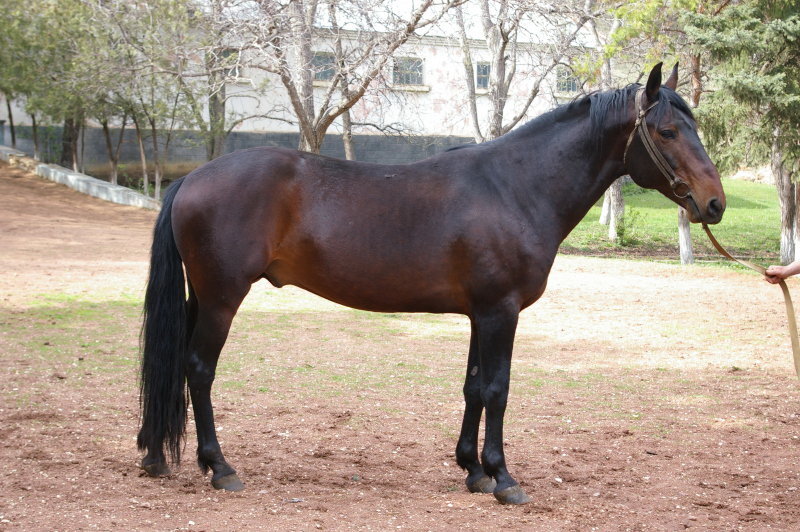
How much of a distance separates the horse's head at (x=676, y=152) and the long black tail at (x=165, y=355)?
253 cm

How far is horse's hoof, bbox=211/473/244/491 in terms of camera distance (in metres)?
4.24

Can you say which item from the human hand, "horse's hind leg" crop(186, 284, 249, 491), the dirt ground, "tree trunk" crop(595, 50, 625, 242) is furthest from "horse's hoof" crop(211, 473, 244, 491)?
"tree trunk" crop(595, 50, 625, 242)

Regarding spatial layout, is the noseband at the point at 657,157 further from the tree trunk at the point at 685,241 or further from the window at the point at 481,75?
the window at the point at 481,75

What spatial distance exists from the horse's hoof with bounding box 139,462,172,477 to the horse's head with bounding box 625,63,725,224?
3090 millimetres

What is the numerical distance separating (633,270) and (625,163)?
11944 millimetres

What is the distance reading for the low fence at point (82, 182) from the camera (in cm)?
2230

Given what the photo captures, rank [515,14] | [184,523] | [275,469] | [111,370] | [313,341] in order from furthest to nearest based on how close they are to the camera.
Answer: [515,14]
[313,341]
[111,370]
[275,469]
[184,523]

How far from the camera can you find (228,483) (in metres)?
4.24

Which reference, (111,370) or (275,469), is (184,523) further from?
(111,370)

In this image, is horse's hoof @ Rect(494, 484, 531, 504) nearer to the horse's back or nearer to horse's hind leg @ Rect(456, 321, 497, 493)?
horse's hind leg @ Rect(456, 321, 497, 493)

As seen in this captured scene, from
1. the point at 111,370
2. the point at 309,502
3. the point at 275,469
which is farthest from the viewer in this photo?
the point at 111,370

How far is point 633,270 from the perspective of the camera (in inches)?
620

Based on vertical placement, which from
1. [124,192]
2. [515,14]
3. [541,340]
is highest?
[515,14]

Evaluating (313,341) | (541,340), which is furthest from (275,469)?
(541,340)
